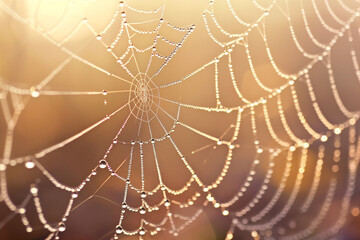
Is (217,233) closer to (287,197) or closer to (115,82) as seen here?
(287,197)

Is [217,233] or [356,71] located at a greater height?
[356,71]

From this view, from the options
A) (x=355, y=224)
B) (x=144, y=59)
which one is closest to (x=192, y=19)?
(x=144, y=59)

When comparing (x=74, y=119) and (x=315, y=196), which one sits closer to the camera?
(x=74, y=119)

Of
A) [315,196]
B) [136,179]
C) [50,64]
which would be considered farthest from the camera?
[315,196]

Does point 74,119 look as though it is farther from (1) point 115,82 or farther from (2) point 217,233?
(2) point 217,233

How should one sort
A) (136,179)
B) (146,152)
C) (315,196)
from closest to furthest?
1. (136,179)
2. (146,152)
3. (315,196)

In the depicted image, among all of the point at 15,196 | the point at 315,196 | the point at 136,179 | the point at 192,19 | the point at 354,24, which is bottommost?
the point at 315,196
